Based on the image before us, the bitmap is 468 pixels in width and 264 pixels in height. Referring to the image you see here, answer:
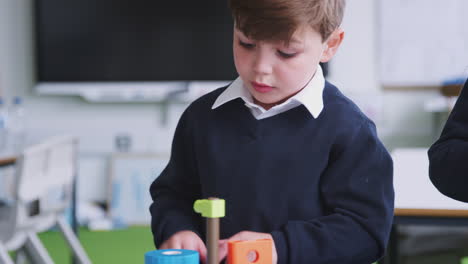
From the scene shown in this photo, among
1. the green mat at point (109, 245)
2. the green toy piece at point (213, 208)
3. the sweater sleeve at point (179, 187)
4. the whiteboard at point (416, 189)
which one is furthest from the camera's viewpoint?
the green mat at point (109, 245)

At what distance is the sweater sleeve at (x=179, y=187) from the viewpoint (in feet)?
3.39

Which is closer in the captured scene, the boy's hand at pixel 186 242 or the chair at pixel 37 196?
the boy's hand at pixel 186 242

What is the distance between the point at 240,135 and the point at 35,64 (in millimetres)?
3795

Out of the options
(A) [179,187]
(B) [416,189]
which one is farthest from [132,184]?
(A) [179,187]

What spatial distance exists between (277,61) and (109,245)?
2958 millimetres

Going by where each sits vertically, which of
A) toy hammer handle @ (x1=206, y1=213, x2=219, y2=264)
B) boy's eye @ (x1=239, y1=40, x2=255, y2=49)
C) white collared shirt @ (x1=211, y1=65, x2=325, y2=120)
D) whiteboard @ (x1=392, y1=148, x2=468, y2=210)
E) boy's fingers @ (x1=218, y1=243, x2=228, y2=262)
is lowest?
whiteboard @ (x1=392, y1=148, x2=468, y2=210)

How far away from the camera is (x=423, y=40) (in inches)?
162

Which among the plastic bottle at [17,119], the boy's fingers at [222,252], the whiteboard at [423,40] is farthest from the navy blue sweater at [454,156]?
the plastic bottle at [17,119]

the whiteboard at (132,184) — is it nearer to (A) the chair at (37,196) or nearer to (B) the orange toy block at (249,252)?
(A) the chair at (37,196)

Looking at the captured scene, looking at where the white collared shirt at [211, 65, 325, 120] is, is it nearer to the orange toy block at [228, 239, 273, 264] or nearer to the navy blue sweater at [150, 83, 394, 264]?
the navy blue sweater at [150, 83, 394, 264]

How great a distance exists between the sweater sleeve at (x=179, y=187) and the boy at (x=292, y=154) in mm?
23

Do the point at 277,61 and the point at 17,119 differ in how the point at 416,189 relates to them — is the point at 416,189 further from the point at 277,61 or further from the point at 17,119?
the point at 17,119

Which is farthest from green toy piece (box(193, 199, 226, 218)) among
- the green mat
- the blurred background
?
the blurred background

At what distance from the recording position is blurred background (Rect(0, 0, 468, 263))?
412 centimetres
